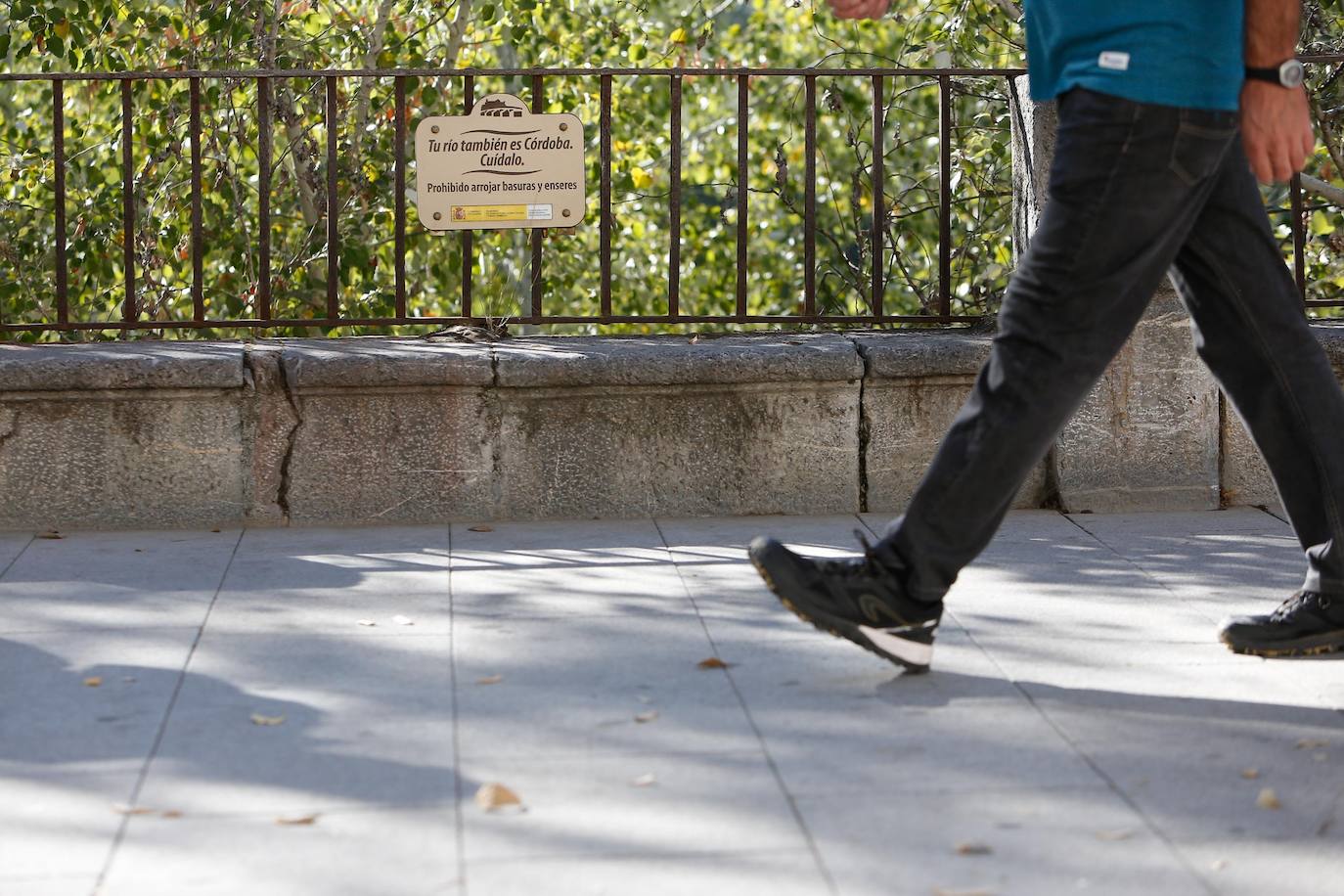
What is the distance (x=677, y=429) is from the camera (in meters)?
5.34

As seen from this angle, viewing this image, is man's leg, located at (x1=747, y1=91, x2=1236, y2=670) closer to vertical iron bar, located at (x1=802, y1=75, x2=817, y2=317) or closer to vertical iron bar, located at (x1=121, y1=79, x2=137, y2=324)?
vertical iron bar, located at (x1=802, y1=75, x2=817, y2=317)

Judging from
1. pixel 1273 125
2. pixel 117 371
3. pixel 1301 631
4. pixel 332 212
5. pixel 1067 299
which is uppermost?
pixel 1273 125

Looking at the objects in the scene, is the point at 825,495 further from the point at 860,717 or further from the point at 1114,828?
the point at 1114,828

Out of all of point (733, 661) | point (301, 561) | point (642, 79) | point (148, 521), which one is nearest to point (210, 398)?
point (148, 521)

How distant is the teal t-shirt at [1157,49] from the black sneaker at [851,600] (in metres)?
1.02

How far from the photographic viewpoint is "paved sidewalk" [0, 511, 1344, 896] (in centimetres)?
256

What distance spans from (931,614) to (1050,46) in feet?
3.74

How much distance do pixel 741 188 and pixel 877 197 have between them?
0.48m

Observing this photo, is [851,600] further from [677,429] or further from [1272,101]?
[677,429]

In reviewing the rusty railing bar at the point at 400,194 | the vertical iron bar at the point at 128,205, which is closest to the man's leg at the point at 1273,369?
the rusty railing bar at the point at 400,194

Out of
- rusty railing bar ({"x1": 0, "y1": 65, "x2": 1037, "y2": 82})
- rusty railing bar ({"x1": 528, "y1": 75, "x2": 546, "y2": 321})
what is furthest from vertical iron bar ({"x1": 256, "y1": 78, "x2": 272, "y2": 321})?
rusty railing bar ({"x1": 528, "y1": 75, "x2": 546, "y2": 321})

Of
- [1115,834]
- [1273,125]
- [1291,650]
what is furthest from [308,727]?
[1273,125]

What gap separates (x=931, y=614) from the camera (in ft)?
11.5

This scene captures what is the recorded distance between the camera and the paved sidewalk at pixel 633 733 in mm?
2561
